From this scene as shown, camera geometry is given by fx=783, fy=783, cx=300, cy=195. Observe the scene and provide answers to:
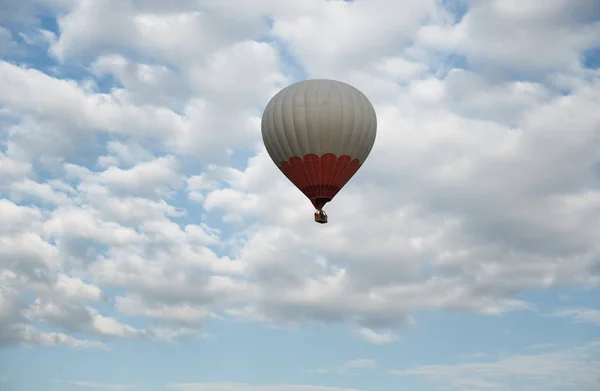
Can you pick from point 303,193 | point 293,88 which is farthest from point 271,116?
point 303,193

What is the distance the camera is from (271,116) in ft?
235

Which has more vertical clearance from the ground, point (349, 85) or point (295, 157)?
point (349, 85)

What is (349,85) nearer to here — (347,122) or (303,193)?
(347,122)

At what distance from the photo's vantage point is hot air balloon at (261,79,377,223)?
69.8 metres

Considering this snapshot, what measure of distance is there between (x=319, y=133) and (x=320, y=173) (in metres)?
3.73

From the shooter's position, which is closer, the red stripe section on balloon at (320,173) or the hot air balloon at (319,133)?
the hot air balloon at (319,133)

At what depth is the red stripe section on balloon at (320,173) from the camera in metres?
70.7

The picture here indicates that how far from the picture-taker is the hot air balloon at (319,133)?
69750 millimetres

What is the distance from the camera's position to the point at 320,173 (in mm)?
70938

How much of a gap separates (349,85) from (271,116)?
800cm

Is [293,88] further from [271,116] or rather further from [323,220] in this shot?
[323,220]

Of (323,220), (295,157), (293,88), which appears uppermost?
(293,88)

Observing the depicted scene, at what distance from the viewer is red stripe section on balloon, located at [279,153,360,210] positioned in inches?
2783

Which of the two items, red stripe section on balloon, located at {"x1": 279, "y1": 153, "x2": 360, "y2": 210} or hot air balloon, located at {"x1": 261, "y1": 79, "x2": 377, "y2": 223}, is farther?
red stripe section on balloon, located at {"x1": 279, "y1": 153, "x2": 360, "y2": 210}
